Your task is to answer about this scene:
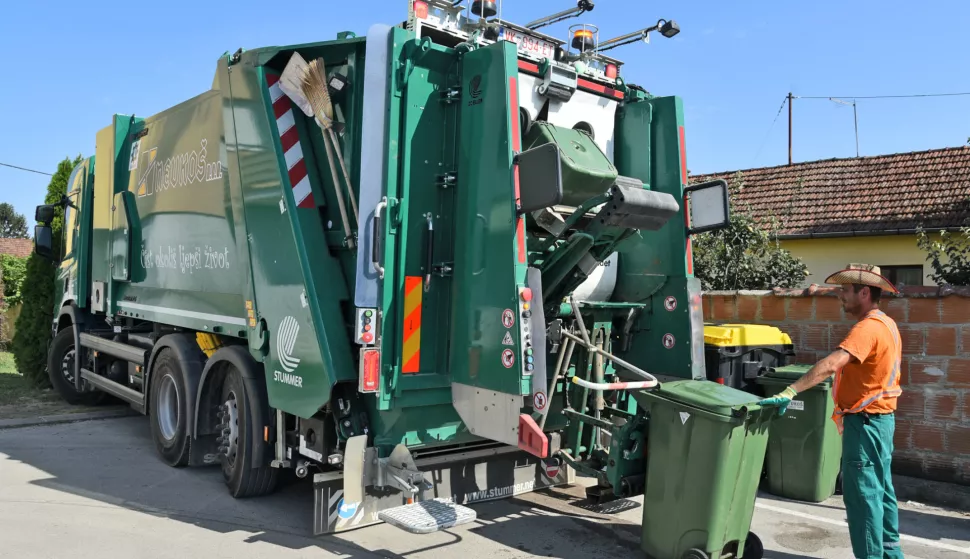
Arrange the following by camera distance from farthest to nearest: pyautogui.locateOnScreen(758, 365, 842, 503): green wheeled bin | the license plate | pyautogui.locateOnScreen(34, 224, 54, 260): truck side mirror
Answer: pyautogui.locateOnScreen(34, 224, 54, 260): truck side mirror
pyautogui.locateOnScreen(758, 365, 842, 503): green wheeled bin
the license plate

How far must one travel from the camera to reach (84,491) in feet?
17.4

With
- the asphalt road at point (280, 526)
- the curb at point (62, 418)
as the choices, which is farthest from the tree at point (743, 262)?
the curb at point (62, 418)

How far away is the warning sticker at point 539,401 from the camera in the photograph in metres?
3.87

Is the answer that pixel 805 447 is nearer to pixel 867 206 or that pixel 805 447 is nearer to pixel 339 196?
pixel 339 196

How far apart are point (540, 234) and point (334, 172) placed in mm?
1268

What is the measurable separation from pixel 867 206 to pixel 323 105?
12402 millimetres

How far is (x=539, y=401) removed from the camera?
3.89m

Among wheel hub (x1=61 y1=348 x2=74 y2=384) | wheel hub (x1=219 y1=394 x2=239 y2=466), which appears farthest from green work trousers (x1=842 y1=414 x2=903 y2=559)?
wheel hub (x1=61 y1=348 x2=74 y2=384)

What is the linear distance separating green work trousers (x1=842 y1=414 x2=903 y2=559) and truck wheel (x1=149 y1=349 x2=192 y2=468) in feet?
14.2

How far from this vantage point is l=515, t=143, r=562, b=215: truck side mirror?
3545 mm

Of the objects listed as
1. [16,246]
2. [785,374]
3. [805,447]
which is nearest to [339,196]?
[785,374]

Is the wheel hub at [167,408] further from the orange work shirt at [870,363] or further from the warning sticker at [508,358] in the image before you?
the orange work shirt at [870,363]

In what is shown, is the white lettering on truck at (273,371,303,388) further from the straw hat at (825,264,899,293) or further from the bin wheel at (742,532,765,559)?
the straw hat at (825,264,899,293)

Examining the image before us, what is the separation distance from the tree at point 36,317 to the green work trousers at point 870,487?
924 cm
